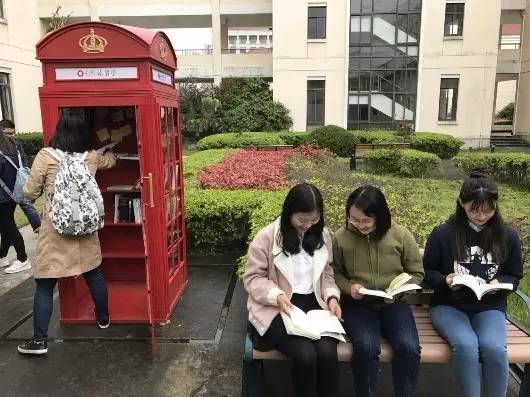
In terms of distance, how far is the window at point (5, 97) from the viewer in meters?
18.3

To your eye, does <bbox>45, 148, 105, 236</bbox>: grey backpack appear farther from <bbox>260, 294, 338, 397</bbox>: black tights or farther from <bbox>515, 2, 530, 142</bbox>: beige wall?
<bbox>515, 2, 530, 142</bbox>: beige wall

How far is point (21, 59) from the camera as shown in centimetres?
1905

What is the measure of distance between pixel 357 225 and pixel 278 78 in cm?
1980

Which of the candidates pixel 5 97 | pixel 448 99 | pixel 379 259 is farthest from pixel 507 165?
pixel 5 97

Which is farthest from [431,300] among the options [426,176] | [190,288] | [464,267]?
[426,176]

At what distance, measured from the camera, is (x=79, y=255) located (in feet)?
11.9

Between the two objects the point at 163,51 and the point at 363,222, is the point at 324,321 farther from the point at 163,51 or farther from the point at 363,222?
the point at 163,51

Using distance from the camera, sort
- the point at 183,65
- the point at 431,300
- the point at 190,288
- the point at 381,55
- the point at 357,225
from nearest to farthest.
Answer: the point at 357,225 < the point at 431,300 < the point at 190,288 < the point at 381,55 < the point at 183,65

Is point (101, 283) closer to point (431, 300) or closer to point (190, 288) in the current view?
point (190, 288)

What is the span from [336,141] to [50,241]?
13816 mm

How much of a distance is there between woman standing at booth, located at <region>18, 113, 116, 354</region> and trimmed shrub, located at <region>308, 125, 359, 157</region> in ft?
43.2

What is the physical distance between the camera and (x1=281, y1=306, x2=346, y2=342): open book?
2670mm

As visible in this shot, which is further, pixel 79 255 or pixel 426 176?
pixel 426 176

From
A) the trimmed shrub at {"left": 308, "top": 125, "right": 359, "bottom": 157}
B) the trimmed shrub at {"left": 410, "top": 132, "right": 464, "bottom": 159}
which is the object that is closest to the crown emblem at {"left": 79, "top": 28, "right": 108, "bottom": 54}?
the trimmed shrub at {"left": 308, "top": 125, "right": 359, "bottom": 157}
